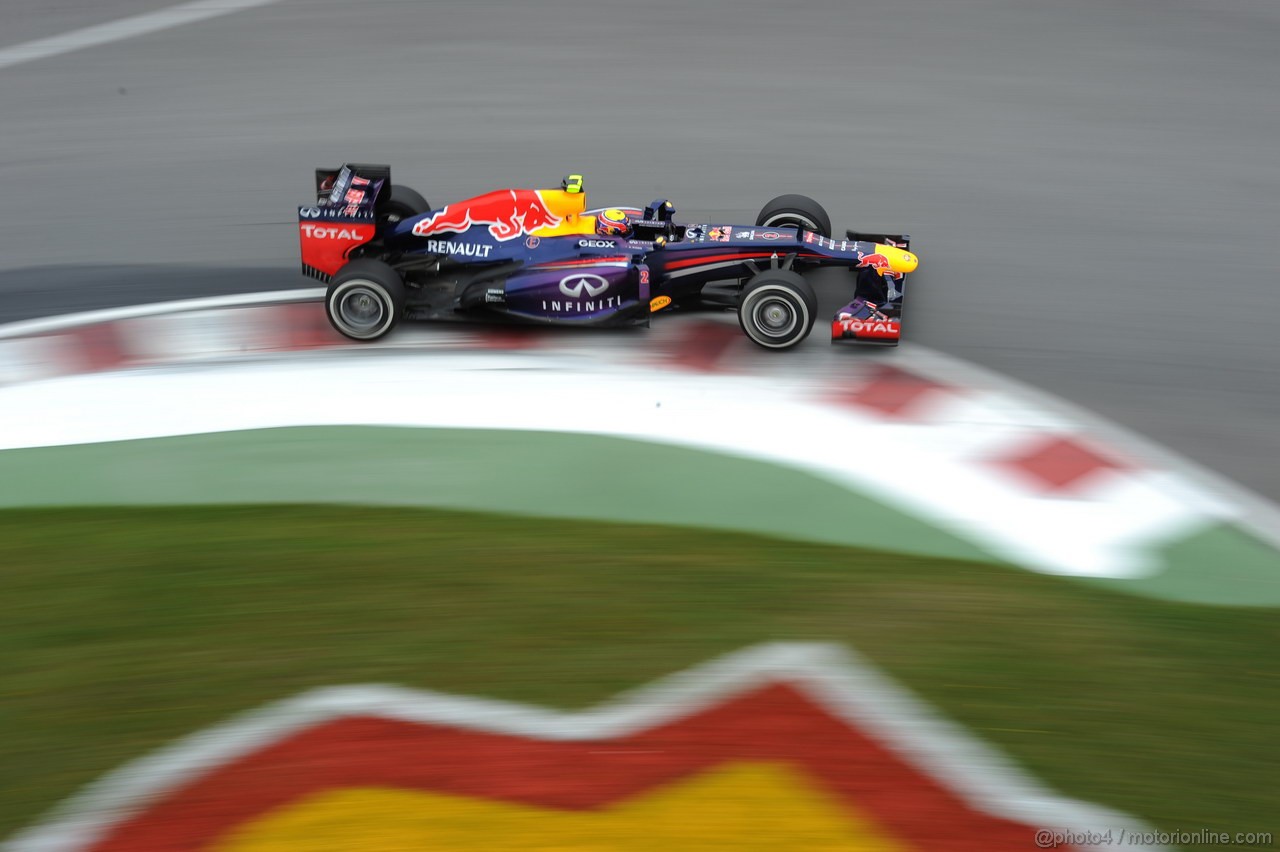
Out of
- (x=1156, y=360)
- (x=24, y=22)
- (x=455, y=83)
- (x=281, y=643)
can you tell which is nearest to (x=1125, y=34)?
(x=1156, y=360)

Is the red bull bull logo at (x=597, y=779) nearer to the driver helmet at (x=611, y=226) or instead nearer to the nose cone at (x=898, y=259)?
the nose cone at (x=898, y=259)

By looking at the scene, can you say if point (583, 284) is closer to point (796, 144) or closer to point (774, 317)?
point (774, 317)

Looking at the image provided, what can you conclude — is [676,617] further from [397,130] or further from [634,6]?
[634,6]

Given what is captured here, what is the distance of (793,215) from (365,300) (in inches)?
119

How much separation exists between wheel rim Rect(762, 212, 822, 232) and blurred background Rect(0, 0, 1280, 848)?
92cm

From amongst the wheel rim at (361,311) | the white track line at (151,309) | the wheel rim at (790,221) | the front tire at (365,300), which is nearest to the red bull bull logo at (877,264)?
the wheel rim at (790,221)

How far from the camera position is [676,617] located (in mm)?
5184

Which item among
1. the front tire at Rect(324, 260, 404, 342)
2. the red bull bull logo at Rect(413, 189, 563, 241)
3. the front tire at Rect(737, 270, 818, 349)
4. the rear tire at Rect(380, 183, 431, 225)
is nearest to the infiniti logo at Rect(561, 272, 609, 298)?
the red bull bull logo at Rect(413, 189, 563, 241)

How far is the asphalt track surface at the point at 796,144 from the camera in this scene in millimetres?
7715

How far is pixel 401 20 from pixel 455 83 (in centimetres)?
188

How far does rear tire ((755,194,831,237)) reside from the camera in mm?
8000

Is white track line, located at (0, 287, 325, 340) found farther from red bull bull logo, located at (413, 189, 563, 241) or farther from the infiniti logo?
the infiniti logo

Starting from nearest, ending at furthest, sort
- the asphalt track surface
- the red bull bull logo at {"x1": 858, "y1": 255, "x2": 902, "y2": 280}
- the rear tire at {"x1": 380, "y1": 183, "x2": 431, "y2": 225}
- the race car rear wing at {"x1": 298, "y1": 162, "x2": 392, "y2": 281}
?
the red bull bull logo at {"x1": 858, "y1": 255, "x2": 902, "y2": 280} → the race car rear wing at {"x1": 298, "y1": 162, "x2": 392, "y2": 281} → the asphalt track surface → the rear tire at {"x1": 380, "y1": 183, "x2": 431, "y2": 225}

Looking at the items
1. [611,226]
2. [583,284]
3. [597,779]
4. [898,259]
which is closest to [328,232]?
[583,284]
